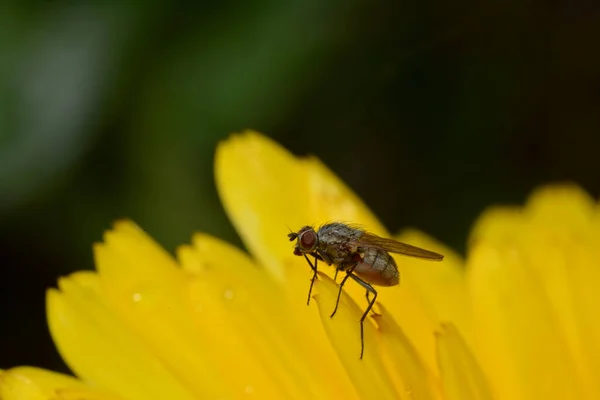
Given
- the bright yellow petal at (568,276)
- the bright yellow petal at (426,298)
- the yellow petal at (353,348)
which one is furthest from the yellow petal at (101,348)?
the bright yellow petal at (568,276)

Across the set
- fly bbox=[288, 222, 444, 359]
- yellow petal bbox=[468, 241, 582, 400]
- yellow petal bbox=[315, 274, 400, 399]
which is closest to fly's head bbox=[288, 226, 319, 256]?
fly bbox=[288, 222, 444, 359]

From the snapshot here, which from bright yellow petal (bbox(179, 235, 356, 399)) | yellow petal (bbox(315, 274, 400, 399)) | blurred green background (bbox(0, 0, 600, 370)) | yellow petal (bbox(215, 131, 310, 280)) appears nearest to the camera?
yellow petal (bbox(315, 274, 400, 399))

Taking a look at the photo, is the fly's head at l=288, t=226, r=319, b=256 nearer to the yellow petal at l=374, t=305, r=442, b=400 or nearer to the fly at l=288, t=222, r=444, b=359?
the fly at l=288, t=222, r=444, b=359

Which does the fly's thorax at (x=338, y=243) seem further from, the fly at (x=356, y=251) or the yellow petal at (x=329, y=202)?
the yellow petal at (x=329, y=202)

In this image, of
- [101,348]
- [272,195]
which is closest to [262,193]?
[272,195]

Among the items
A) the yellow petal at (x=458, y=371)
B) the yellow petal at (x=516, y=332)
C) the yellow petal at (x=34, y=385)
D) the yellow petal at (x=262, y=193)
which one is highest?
the yellow petal at (x=262, y=193)
